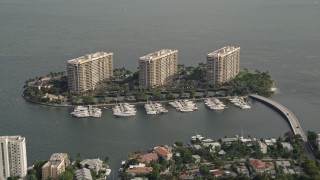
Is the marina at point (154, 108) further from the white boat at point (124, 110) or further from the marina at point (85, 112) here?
the marina at point (85, 112)

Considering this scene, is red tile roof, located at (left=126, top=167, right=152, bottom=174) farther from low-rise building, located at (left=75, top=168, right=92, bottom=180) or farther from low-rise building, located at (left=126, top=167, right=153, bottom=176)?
low-rise building, located at (left=75, top=168, right=92, bottom=180)

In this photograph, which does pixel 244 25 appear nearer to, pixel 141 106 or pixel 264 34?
pixel 264 34

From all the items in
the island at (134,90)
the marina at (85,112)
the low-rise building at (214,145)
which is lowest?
the low-rise building at (214,145)

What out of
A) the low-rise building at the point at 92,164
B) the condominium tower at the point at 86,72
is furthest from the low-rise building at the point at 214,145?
the condominium tower at the point at 86,72

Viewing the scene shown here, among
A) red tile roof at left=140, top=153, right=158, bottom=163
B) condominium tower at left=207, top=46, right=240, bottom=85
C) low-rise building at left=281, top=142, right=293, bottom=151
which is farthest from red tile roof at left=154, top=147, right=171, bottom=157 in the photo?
condominium tower at left=207, top=46, right=240, bottom=85

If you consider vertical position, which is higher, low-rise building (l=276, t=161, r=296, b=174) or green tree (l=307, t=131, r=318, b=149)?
green tree (l=307, t=131, r=318, b=149)

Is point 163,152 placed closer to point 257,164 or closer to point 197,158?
point 197,158
